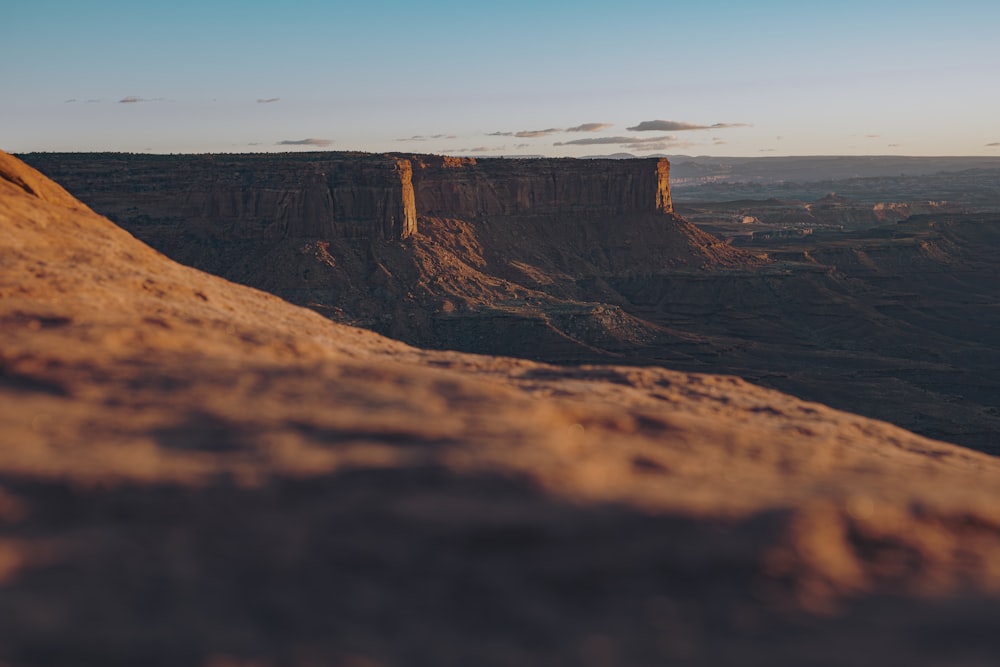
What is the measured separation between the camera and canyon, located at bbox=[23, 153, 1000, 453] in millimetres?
67438

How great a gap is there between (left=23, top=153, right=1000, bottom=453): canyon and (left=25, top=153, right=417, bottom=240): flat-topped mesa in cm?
16

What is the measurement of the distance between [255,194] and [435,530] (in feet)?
245

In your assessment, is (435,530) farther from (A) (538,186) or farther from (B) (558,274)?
(A) (538,186)

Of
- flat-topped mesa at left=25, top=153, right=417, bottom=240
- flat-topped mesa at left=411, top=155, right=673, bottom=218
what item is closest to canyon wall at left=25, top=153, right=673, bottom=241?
flat-topped mesa at left=25, top=153, right=417, bottom=240

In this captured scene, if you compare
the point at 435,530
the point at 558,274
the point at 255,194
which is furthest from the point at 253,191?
the point at 435,530

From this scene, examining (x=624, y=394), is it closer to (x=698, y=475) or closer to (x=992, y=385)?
(x=698, y=475)

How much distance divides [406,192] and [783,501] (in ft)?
244

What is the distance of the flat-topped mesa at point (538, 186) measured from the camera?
90.2 metres

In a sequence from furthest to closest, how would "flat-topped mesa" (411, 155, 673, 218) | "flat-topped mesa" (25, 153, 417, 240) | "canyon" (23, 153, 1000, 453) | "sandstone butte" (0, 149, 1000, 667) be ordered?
"flat-topped mesa" (411, 155, 673, 218) < "flat-topped mesa" (25, 153, 417, 240) < "canyon" (23, 153, 1000, 453) < "sandstone butte" (0, 149, 1000, 667)

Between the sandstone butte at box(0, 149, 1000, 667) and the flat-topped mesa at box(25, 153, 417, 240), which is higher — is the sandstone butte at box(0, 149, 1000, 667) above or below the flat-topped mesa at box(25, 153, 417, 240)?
above

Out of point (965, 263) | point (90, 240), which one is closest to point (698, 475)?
point (90, 240)

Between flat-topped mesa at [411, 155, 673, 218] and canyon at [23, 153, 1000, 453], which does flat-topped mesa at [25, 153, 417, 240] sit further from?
flat-topped mesa at [411, 155, 673, 218]

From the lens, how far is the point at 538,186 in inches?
3873

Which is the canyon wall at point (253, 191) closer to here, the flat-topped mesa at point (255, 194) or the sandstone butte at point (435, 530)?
the flat-topped mesa at point (255, 194)
